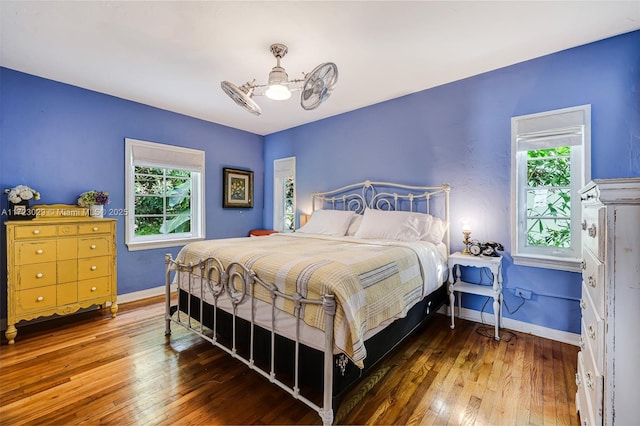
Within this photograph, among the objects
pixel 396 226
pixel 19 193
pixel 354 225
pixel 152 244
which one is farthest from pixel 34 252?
pixel 396 226

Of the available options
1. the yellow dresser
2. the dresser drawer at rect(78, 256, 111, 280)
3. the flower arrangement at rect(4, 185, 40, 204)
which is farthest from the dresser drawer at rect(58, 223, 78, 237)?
the flower arrangement at rect(4, 185, 40, 204)

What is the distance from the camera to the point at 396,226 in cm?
293

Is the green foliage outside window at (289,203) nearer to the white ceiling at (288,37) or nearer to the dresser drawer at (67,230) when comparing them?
the white ceiling at (288,37)

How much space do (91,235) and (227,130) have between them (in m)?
2.47

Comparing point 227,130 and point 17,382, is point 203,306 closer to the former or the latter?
point 17,382

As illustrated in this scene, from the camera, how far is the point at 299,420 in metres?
1.52

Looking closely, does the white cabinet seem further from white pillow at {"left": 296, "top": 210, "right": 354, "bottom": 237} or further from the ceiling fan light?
white pillow at {"left": 296, "top": 210, "right": 354, "bottom": 237}

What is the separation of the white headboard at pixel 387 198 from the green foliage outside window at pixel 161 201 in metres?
1.95

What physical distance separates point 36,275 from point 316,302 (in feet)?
9.16

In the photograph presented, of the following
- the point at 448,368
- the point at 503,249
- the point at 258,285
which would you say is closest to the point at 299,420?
the point at 258,285

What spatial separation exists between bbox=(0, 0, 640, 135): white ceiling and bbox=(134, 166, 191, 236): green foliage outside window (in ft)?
3.94

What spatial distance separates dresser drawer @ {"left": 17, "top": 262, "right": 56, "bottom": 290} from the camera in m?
2.47

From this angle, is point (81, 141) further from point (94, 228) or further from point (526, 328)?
point (526, 328)

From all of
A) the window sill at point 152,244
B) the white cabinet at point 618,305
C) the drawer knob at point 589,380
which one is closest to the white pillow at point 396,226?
the drawer knob at point 589,380
